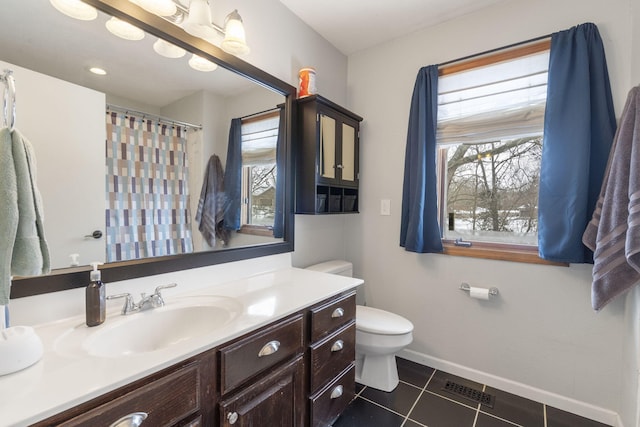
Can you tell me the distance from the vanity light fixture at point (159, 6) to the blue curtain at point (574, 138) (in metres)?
2.01

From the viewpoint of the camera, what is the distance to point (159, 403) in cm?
77

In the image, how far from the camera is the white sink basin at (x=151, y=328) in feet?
2.93

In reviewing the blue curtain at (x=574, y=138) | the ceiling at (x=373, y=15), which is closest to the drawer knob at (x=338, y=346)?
the blue curtain at (x=574, y=138)

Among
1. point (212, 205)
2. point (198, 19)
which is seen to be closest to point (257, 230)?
point (212, 205)

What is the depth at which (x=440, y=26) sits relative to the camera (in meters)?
2.04

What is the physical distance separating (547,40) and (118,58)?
2279mm

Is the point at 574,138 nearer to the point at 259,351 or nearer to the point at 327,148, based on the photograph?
the point at 327,148

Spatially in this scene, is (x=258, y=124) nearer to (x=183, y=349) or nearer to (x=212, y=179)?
(x=212, y=179)

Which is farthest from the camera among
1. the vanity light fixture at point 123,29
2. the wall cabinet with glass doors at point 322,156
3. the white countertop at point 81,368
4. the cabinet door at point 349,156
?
the cabinet door at point 349,156

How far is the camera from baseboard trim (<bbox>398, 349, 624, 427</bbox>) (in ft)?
5.21

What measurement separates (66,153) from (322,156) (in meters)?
1.31

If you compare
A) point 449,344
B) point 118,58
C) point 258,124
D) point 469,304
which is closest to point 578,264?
point 469,304

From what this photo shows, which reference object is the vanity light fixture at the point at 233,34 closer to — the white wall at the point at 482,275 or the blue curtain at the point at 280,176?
the blue curtain at the point at 280,176

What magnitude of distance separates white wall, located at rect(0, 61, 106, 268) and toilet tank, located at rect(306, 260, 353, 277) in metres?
1.32
